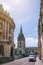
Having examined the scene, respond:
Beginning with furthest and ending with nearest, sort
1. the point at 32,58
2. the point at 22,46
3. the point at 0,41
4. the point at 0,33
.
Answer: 1. the point at 22,46
2. the point at 0,33
3. the point at 0,41
4. the point at 32,58

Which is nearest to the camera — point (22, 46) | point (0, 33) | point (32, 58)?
point (32, 58)

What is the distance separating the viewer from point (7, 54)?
66.3 meters

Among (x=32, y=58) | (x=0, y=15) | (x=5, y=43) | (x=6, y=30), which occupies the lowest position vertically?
(x=32, y=58)

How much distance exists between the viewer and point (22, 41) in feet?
646

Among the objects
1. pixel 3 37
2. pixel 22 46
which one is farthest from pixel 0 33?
pixel 22 46

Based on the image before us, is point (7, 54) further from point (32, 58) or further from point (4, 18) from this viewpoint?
point (32, 58)

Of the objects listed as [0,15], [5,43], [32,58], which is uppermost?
[0,15]

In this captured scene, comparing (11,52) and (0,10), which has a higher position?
(0,10)

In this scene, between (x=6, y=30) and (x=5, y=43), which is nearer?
(x=5, y=43)

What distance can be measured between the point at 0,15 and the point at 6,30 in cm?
633

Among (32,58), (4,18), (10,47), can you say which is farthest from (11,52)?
(32,58)

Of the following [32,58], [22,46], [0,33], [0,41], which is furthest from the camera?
[22,46]

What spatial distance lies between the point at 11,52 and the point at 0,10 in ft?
52.0

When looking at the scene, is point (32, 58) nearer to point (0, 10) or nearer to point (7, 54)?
point (7, 54)
